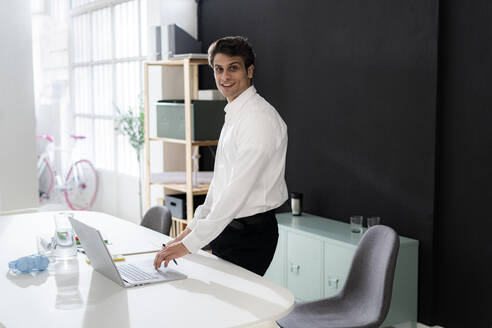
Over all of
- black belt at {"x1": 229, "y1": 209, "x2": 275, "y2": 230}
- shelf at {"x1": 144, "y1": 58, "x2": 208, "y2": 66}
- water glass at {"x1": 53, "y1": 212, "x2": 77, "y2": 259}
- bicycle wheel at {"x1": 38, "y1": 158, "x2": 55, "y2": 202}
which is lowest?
bicycle wheel at {"x1": 38, "y1": 158, "x2": 55, "y2": 202}

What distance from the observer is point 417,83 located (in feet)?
Result: 11.8

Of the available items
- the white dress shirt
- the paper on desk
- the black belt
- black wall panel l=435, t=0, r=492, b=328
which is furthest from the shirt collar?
black wall panel l=435, t=0, r=492, b=328

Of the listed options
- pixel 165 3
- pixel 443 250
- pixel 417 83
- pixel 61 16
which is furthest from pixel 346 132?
pixel 61 16

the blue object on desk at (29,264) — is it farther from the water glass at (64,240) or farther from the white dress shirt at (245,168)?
the white dress shirt at (245,168)

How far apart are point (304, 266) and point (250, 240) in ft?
4.65

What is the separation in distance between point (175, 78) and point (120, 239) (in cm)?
302

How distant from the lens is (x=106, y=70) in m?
7.45

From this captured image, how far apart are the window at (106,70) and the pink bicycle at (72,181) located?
0.63 feet

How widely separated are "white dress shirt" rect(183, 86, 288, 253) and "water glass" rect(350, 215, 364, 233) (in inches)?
53.2

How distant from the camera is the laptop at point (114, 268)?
2.11 m

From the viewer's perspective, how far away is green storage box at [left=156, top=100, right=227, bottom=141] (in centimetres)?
479

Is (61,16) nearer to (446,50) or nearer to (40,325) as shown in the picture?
(446,50)

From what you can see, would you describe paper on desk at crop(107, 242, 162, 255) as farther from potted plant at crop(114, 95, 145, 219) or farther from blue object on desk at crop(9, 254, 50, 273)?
potted plant at crop(114, 95, 145, 219)

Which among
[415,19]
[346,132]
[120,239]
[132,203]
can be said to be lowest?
[132,203]
